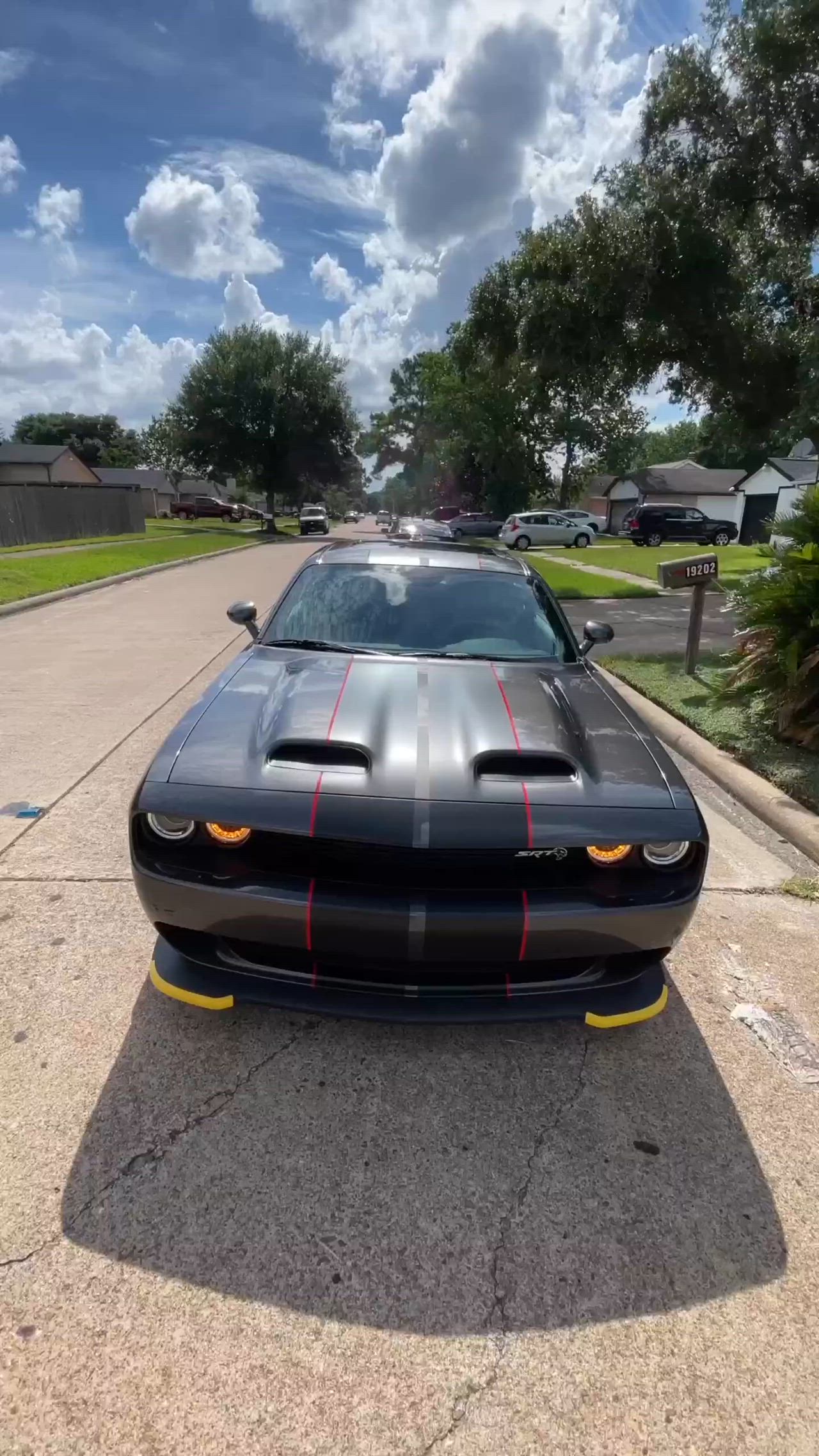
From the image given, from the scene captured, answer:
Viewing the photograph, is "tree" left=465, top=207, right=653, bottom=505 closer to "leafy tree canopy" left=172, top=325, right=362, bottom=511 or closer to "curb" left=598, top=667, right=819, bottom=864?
"curb" left=598, top=667, right=819, bottom=864

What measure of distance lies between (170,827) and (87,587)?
13.4 m

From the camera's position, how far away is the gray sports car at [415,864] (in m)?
2.12

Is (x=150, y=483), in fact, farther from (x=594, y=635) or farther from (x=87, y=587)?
(x=594, y=635)

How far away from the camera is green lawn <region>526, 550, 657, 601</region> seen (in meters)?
14.2

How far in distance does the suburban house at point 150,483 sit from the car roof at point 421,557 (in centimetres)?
6332

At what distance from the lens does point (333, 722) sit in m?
2.56

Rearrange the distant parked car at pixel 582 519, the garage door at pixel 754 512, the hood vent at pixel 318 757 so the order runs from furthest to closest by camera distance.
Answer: the distant parked car at pixel 582 519 < the garage door at pixel 754 512 < the hood vent at pixel 318 757

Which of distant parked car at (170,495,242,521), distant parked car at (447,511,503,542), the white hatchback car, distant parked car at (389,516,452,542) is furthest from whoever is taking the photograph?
distant parked car at (170,495,242,521)

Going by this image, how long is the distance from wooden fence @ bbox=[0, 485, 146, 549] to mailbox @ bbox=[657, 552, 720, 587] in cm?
2147

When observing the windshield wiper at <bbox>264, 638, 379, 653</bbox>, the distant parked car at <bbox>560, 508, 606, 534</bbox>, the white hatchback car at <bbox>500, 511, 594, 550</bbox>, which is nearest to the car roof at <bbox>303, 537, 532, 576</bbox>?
the windshield wiper at <bbox>264, 638, 379, 653</bbox>

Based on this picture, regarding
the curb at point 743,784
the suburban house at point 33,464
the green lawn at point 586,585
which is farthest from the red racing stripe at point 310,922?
the suburban house at point 33,464

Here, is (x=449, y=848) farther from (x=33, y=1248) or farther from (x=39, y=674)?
(x=39, y=674)

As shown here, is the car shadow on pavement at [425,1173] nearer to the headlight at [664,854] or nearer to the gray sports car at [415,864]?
the gray sports car at [415,864]

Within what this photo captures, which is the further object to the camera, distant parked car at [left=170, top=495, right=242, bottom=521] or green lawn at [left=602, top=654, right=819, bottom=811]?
distant parked car at [left=170, top=495, right=242, bottom=521]
